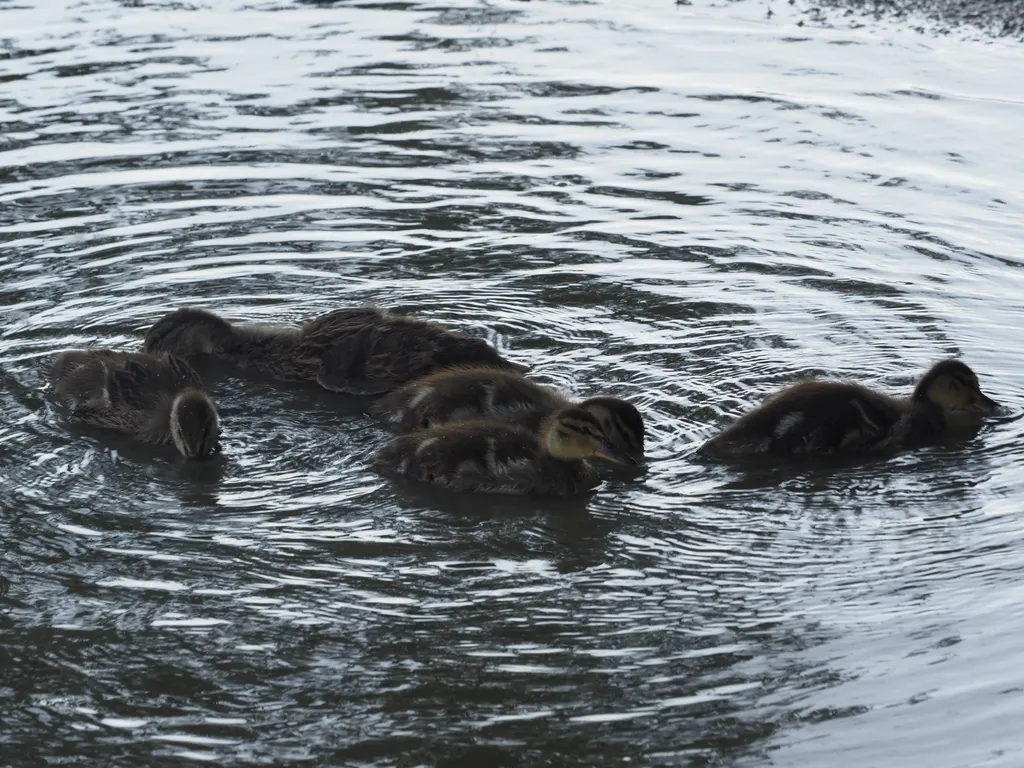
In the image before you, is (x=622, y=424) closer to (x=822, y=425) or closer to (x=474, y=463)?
(x=474, y=463)

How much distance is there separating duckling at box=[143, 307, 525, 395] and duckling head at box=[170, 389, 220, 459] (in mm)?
889

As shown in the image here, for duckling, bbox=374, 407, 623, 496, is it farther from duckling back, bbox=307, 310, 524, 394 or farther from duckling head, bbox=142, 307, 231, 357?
duckling head, bbox=142, 307, 231, 357

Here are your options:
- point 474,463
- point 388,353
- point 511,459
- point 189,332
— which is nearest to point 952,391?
point 511,459

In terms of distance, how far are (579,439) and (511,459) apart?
0.85ft

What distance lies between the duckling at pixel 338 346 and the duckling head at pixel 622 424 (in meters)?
0.93

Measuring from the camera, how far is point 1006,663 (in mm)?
4258

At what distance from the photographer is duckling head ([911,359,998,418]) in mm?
6043

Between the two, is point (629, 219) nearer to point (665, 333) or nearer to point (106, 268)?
point (665, 333)

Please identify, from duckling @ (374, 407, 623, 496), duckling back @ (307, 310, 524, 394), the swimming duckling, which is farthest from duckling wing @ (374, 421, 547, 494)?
duckling back @ (307, 310, 524, 394)

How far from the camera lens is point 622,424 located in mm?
5785

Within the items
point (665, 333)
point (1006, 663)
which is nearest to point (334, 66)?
point (665, 333)

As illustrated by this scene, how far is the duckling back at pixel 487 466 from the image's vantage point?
18.7ft

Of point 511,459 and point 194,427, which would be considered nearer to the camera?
point 511,459

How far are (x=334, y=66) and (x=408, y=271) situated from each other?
13.6ft
